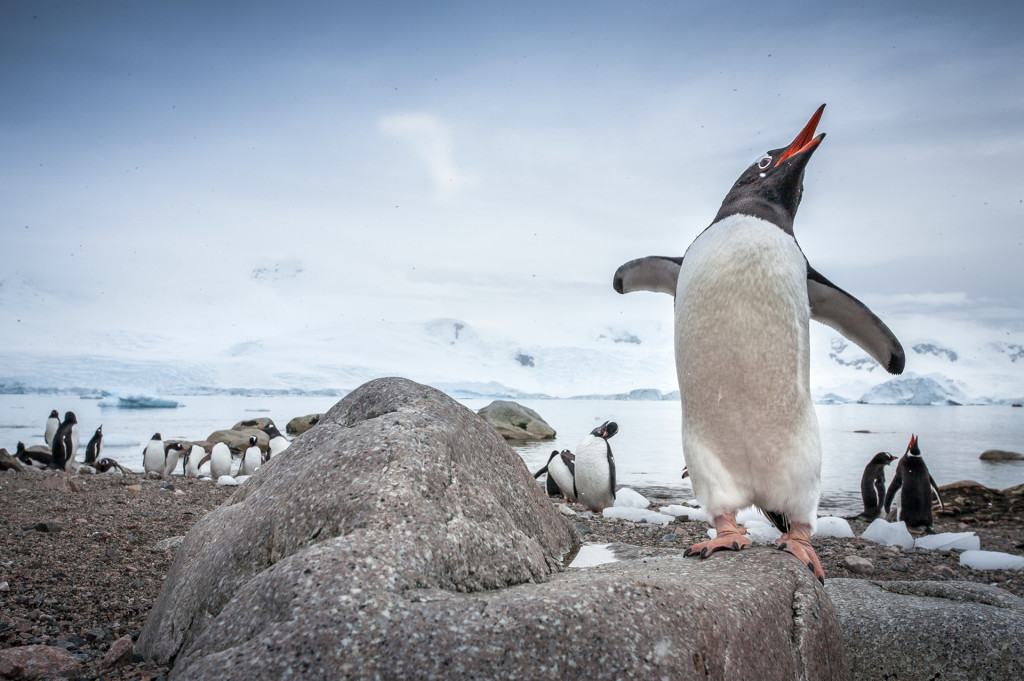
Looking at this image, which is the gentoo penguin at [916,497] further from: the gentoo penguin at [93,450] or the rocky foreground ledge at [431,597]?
the gentoo penguin at [93,450]

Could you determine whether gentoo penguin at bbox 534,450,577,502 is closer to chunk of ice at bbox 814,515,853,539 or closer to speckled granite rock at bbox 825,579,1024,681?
chunk of ice at bbox 814,515,853,539

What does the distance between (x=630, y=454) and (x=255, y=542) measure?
57.5 feet

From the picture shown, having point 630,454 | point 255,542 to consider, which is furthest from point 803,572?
point 630,454

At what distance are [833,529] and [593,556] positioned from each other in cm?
383

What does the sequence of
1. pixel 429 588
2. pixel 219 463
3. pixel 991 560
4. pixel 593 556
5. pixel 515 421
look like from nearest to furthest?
1. pixel 429 588
2. pixel 593 556
3. pixel 991 560
4. pixel 219 463
5. pixel 515 421

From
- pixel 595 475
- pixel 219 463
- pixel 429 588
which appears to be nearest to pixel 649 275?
pixel 429 588

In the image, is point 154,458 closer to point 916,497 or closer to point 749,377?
point 916,497

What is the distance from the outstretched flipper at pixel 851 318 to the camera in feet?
12.8

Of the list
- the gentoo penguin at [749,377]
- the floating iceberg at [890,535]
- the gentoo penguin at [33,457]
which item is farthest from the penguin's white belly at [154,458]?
the gentoo penguin at [749,377]

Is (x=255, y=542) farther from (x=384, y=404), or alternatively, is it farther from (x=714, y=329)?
(x=714, y=329)

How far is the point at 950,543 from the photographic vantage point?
6148 millimetres

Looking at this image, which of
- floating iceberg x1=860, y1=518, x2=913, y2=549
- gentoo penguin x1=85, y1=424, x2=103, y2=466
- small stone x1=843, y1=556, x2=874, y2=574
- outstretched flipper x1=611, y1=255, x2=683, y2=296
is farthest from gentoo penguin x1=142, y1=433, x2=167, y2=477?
small stone x1=843, y1=556, x2=874, y2=574

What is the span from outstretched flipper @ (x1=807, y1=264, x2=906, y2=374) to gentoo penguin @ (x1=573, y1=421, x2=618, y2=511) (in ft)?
21.1

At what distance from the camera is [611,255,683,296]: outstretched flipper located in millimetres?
4453
